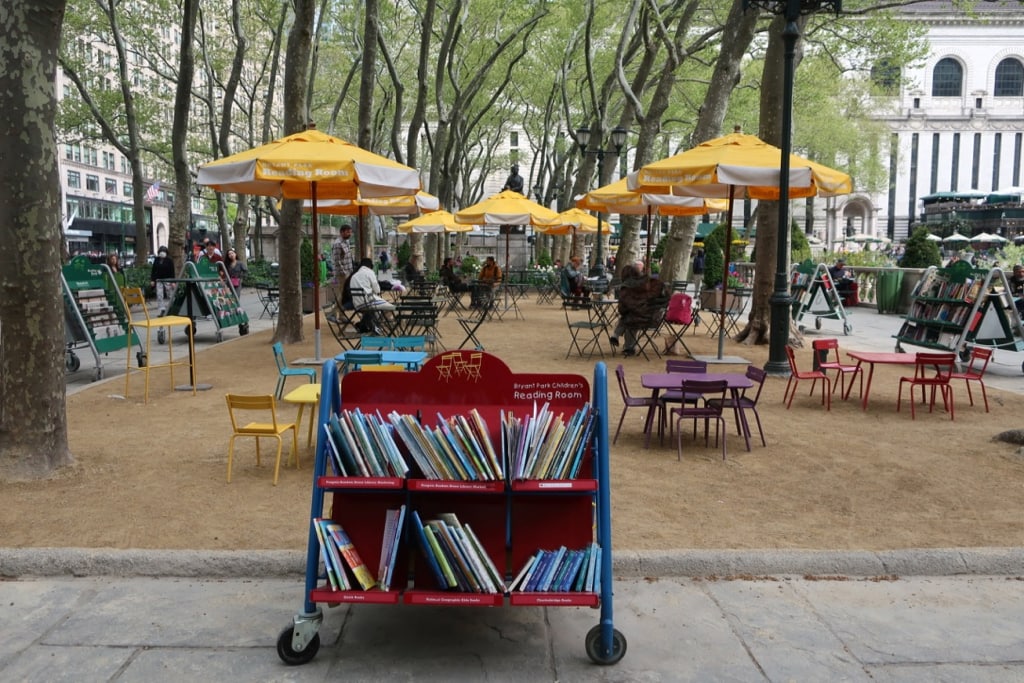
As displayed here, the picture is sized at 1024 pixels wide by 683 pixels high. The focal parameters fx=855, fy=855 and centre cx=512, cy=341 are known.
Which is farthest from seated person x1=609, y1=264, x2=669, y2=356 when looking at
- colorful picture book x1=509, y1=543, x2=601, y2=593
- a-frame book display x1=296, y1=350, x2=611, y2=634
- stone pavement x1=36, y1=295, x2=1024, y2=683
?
colorful picture book x1=509, y1=543, x2=601, y2=593

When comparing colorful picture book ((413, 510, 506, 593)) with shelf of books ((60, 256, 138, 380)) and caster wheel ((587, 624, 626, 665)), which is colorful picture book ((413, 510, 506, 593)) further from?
shelf of books ((60, 256, 138, 380))

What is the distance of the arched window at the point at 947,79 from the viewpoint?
91.9m

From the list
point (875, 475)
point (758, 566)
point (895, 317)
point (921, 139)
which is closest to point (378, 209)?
point (895, 317)

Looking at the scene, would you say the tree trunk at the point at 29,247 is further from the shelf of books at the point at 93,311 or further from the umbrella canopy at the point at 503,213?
the umbrella canopy at the point at 503,213

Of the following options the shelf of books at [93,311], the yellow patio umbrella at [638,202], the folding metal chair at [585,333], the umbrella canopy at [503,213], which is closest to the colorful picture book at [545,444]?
the shelf of books at [93,311]

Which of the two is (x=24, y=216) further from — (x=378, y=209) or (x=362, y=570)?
(x=378, y=209)

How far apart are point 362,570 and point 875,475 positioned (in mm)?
4531

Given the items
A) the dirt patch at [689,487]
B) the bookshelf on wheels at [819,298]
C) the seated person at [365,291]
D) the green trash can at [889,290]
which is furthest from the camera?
the green trash can at [889,290]

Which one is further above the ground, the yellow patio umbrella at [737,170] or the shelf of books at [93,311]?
the yellow patio umbrella at [737,170]

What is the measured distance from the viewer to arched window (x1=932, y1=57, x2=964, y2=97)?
301 ft

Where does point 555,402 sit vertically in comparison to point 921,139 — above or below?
below

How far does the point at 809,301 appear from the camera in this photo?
60.2 feet

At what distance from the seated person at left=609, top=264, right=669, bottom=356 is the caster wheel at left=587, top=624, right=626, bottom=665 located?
9.13 metres

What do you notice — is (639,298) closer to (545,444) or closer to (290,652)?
(545,444)
